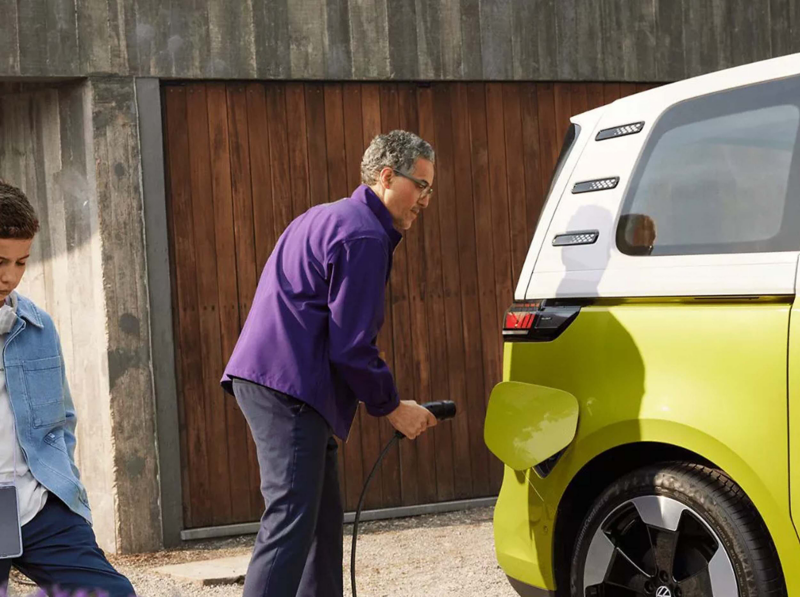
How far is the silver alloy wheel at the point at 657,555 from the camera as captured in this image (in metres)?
3.57

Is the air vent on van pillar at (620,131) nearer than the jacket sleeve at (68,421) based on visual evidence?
No

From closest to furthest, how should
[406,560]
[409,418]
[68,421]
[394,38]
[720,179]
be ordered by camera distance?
[68,421] < [720,179] < [409,418] < [406,560] < [394,38]

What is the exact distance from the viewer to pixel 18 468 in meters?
3.03

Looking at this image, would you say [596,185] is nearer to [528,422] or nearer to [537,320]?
[537,320]

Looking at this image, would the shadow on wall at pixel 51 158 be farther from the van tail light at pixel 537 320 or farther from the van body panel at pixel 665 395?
the van body panel at pixel 665 395

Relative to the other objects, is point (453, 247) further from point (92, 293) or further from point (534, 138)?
point (92, 293)

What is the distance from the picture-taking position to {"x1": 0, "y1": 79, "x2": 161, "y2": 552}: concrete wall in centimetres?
723

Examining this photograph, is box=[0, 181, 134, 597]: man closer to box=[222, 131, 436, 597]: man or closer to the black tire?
box=[222, 131, 436, 597]: man

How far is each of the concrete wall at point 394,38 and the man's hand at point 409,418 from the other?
3.65 m

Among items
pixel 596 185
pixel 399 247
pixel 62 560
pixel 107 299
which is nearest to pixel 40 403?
pixel 62 560

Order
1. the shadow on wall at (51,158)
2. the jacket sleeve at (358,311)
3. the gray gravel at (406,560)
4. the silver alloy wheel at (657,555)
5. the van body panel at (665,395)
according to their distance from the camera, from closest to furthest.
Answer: the van body panel at (665,395) < the silver alloy wheel at (657,555) < the jacket sleeve at (358,311) < the gray gravel at (406,560) < the shadow on wall at (51,158)

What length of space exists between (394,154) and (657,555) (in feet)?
5.41

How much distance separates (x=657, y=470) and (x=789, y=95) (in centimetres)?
117

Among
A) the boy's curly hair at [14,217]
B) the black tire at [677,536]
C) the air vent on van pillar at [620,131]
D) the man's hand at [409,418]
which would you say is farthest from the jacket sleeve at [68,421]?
the air vent on van pillar at [620,131]
